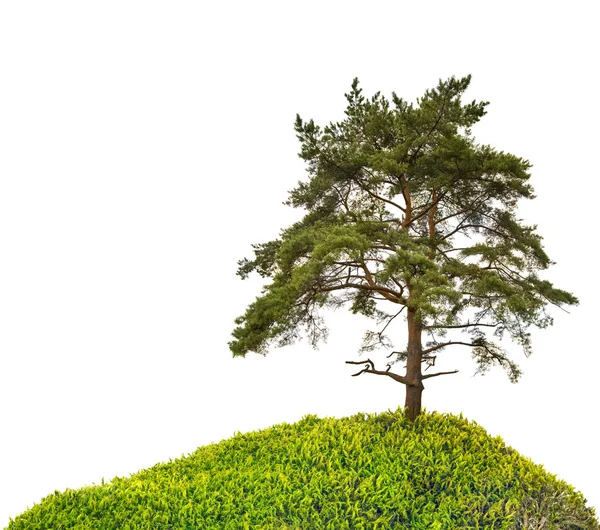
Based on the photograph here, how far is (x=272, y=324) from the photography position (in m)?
9.56

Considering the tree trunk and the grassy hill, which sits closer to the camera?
the grassy hill

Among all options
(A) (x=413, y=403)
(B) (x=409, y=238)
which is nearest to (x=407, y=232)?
(B) (x=409, y=238)

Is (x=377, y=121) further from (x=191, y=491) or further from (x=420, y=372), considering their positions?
(x=191, y=491)

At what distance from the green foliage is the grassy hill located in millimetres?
1832

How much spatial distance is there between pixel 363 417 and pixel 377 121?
18.5 ft

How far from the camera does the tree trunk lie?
10.2m

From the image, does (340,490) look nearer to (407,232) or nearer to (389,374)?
(389,374)

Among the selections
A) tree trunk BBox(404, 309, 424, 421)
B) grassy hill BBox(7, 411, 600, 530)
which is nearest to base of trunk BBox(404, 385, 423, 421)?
tree trunk BBox(404, 309, 424, 421)

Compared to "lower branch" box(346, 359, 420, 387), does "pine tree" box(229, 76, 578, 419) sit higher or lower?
higher

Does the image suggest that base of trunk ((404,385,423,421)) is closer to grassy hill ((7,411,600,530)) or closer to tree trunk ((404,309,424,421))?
tree trunk ((404,309,424,421))

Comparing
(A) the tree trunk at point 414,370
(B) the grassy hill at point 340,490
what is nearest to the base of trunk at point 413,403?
(A) the tree trunk at point 414,370

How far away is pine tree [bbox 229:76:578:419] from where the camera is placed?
30.3 ft

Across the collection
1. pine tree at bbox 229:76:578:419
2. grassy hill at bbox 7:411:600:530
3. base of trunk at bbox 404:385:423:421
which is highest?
pine tree at bbox 229:76:578:419

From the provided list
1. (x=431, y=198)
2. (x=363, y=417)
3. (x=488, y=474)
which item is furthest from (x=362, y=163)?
(x=488, y=474)
